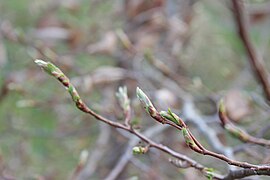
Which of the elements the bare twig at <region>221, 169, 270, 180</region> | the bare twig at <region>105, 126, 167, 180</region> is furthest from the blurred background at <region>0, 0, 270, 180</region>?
the bare twig at <region>221, 169, 270, 180</region>

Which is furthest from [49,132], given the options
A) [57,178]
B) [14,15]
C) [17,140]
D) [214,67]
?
[214,67]

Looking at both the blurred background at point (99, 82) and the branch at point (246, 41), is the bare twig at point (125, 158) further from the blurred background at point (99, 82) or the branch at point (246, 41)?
the branch at point (246, 41)

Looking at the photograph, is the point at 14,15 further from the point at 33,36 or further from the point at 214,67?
the point at 214,67

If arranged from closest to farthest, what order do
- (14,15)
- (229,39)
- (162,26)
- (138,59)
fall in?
1. (138,59)
2. (162,26)
3. (14,15)
4. (229,39)

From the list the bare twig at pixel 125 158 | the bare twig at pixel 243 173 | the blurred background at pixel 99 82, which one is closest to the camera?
the bare twig at pixel 243 173

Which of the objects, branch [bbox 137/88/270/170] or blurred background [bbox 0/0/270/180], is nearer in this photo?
branch [bbox 137/88/270/170]

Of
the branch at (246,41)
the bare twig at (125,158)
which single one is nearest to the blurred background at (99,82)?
the bare twig at (125,158)

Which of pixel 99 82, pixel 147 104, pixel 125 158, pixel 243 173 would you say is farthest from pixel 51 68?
pixel 99 82

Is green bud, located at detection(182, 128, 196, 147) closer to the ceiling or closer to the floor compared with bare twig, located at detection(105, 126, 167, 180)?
closer to the ceiling

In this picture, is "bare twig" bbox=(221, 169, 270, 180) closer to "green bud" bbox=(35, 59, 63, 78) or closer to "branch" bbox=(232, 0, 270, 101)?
"green bud" bbox=(35, 59, 63, 78)
